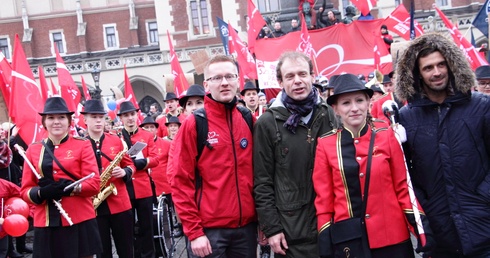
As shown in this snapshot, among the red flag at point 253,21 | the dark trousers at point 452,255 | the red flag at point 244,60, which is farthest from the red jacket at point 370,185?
the red flag at point 253,21

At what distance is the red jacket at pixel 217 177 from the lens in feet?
12.8

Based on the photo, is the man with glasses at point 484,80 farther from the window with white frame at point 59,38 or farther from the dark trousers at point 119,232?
the window with white frame at point 59,38

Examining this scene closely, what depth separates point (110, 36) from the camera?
4850 centimetres

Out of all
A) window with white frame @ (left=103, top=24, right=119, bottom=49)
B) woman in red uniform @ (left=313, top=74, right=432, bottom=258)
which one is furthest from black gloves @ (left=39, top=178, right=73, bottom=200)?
window with white frame @ (left=103, top=24, right=119, bottom=49)

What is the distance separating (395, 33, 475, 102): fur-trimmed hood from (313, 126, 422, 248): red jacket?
1.07ft

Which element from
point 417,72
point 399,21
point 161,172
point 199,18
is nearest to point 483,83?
point 417,72

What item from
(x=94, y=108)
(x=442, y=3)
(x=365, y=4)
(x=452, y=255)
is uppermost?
(x=442, y=3)

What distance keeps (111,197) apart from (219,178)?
279 cm

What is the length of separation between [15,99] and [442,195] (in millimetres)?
5375

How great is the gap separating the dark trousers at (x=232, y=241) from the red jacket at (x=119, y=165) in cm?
249

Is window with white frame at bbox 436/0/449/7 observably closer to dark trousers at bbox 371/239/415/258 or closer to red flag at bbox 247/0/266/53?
red flag at bbox 247/0/266/53

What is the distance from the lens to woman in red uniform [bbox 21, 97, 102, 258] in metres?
5.26

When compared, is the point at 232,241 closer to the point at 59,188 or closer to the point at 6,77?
the point at 59,188

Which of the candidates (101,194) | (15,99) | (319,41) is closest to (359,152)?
(101,194)
